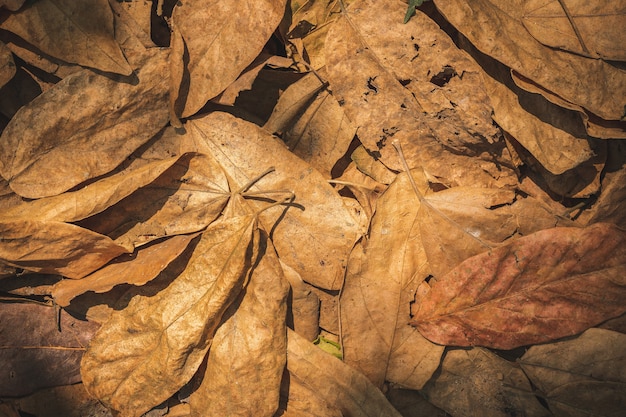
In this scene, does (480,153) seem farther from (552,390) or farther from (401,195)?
(552,390)

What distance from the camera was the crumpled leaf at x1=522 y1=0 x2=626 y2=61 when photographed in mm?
1432

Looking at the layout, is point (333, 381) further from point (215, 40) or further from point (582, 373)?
point (215, 40)

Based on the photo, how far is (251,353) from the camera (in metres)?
1.48

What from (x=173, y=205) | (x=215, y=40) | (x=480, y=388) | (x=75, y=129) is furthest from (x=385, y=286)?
(x=75, y=129)

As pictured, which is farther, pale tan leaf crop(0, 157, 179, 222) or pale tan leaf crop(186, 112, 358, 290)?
pale tan leaf crop(186, 112, 358, 290)

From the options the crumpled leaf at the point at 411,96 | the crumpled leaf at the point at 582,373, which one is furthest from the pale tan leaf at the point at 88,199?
the crumpled leaf at the point at 582,373

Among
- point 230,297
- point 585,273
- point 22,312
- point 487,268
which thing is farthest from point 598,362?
point 22,312

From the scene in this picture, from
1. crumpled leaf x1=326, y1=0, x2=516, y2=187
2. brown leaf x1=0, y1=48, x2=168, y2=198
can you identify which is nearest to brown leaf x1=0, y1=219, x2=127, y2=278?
brown leaf x1=0, y1=48, x2=168, y2=198

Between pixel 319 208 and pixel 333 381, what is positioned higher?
pixel 319 208

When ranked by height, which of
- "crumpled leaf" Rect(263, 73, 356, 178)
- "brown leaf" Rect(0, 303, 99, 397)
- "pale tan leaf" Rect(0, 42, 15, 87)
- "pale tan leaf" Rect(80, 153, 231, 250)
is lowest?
"brown leaf" Rect(0, 303, 99, 397)

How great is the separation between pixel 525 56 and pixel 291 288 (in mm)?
1001

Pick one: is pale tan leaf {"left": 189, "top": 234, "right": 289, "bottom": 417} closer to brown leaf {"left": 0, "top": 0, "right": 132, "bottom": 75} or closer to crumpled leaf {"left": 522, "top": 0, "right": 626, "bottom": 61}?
brown leaf {"left": 0, "top": 0, "right": 132, "bottom": 75}

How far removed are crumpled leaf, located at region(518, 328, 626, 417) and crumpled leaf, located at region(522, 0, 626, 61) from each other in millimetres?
836

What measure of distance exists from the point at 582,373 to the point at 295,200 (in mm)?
1007
